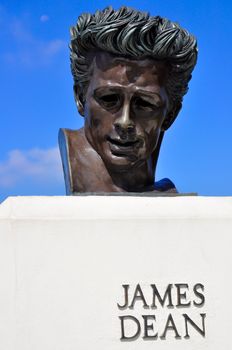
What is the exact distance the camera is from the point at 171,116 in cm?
365

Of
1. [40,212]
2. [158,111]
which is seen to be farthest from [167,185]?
[40,212]

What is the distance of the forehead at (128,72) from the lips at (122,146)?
1.04 feet

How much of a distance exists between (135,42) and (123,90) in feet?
0.87

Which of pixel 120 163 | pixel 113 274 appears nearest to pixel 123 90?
pixel 120 163

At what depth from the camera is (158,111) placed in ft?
11.1

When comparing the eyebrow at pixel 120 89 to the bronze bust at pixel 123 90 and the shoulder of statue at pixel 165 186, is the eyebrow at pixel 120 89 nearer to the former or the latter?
the bronze bust at pixel 123 90

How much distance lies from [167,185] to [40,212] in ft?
3.91

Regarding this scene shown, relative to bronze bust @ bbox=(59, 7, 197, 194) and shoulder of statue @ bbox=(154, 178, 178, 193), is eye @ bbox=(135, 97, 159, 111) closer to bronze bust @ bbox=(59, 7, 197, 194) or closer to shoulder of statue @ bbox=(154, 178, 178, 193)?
bronze bust @ bbox=(59, 7, 197, 194)

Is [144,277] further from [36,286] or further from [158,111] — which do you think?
[158,111]

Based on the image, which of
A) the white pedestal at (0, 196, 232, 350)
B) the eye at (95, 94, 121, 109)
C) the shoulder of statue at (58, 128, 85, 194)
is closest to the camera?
the white pedestal at (0, 196, 232, 350)

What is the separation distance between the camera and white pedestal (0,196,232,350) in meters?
2.64

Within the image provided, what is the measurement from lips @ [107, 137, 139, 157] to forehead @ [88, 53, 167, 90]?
1.04 ft

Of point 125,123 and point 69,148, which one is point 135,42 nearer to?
point 125,123

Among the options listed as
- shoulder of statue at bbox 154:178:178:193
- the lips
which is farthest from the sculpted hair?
shoulder of statue at bbox 154:178:178:193
